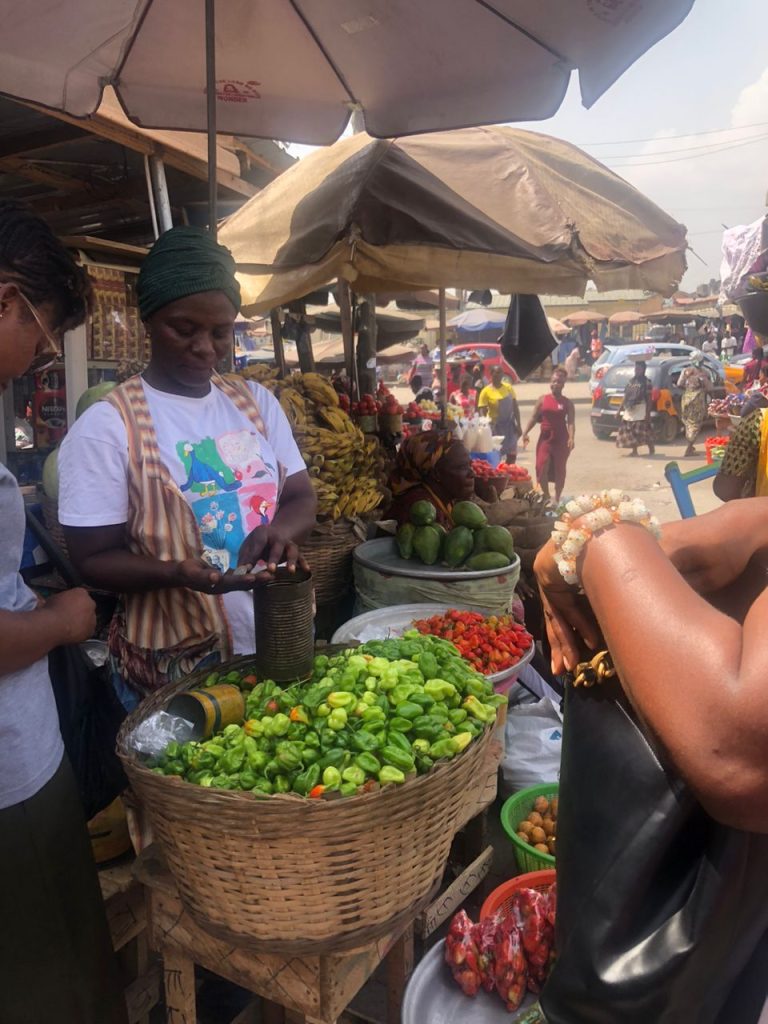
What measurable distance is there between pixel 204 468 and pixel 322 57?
6.35 feet

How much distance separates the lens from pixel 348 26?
2.57m

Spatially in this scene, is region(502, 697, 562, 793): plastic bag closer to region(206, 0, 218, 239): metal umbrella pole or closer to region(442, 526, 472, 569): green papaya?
region(442, 526, 472, 569): green papaya

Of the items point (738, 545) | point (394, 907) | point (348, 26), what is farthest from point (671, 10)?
point (394, 907)

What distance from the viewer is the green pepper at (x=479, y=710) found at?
1592 millimetres

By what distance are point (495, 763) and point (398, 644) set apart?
676 mm

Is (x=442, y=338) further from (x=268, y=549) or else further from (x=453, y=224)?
(x=268, y=549)

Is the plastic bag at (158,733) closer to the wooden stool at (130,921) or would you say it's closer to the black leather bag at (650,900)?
the wooden stool at (130,921)

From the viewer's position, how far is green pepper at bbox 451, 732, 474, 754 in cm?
145

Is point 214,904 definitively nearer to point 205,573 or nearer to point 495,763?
point 205,573

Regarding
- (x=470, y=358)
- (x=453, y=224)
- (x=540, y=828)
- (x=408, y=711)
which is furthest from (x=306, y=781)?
(x=470, y=358)

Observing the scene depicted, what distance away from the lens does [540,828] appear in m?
2.70

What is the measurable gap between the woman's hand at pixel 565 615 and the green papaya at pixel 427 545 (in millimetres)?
2485

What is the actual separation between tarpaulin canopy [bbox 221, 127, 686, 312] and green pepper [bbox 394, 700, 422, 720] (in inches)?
93.8

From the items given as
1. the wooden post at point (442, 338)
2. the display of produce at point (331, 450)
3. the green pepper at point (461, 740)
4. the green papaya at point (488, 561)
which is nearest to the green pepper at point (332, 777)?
the green pepper at point (461, 740)
